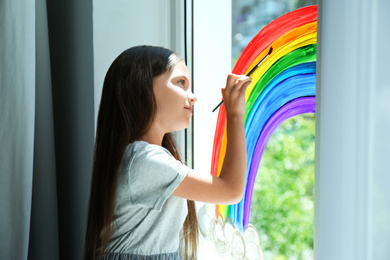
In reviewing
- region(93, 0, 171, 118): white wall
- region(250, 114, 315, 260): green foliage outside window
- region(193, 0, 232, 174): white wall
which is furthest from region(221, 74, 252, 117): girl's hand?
region(93, 0, 171, 118): white wall

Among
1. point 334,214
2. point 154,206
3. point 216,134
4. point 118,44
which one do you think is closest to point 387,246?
point 334,214

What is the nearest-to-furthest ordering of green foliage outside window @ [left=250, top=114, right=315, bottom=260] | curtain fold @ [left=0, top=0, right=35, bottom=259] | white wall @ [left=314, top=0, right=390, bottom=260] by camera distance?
1. white wall @ [left=314, top=0, right=390, bottom=260]
2. green foliage outside window @ [left=250, top=114, right=315, bottom=260]
3. curtain fold @ [left=0, top=0, right=35, bottom=259]

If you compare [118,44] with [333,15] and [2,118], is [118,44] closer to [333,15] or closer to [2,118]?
A: [2,118]

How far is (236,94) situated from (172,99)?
0.14 m

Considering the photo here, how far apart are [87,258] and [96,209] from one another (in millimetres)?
122

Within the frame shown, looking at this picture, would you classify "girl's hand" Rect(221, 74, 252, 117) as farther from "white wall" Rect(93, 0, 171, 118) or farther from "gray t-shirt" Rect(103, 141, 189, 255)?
"white wall" Rect(93, 0, 171, 118)

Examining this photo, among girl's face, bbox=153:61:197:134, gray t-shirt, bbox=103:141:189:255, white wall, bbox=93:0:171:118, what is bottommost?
gray t-shirt, bbox=103:141:189:255

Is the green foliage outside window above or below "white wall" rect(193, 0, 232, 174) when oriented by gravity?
below

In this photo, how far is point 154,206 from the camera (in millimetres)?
859

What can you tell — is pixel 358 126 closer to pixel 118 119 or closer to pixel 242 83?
pixel 242 83

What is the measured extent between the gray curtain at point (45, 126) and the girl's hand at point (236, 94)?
0.47 meters

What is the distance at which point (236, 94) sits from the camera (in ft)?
2.88

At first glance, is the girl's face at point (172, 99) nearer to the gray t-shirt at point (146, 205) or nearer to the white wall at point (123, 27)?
the gray t-shirt at point (146, 205)

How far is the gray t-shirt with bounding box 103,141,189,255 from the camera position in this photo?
86 cm
